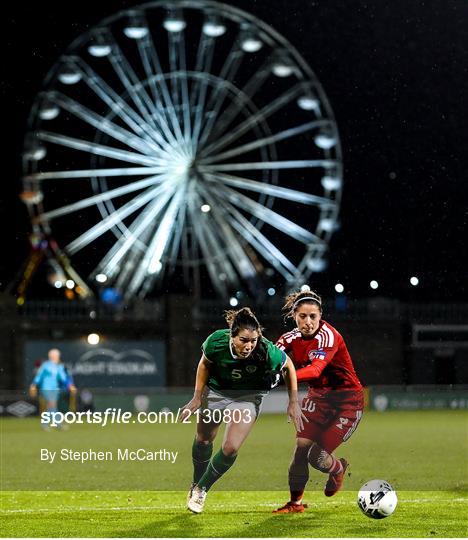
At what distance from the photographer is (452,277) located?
4134 cm

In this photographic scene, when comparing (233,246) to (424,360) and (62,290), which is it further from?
(62,290)

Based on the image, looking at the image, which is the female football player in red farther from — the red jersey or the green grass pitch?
the green grass pitch

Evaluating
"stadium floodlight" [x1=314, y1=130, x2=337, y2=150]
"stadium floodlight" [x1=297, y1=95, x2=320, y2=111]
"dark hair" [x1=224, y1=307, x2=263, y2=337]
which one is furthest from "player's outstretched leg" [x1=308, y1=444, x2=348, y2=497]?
"stadium floodlight" [x1=297, y1=95, x2=320, y2=111]

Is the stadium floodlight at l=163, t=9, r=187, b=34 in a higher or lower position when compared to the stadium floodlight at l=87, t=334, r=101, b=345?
higher

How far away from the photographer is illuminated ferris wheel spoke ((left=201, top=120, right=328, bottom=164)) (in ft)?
86.6

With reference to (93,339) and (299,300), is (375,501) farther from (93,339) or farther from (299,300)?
(93,339)

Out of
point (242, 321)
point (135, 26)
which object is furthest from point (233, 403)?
point (135, 26)

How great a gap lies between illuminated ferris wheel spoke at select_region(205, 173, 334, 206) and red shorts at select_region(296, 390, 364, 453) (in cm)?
1672

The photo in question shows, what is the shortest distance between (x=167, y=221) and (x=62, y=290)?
1426 centimetres

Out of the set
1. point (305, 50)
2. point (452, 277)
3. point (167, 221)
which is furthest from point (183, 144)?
point (452, 277)

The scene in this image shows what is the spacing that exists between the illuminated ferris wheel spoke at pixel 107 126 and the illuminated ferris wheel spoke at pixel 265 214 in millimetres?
2057

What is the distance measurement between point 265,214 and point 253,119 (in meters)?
2.44

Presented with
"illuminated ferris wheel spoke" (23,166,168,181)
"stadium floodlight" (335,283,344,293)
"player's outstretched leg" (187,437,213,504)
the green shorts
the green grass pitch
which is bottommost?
the green grass pitch

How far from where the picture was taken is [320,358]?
9500 mm
